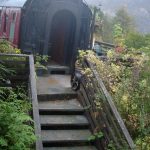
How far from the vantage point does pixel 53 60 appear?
54.7ft

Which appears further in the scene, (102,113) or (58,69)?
(58,69)

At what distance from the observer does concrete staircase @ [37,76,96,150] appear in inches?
364

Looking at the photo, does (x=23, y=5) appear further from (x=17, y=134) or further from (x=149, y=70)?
(x=17, y=134)

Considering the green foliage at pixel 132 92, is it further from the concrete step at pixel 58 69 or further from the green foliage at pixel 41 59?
the concrete step at pixel 58 69

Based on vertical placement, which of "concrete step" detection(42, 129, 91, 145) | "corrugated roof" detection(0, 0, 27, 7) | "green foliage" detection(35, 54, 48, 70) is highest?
"corrugated roof" detection(0, 0, 27, 7)

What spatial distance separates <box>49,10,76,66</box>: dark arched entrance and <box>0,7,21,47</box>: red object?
156cm

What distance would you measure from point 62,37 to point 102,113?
24.6 feet

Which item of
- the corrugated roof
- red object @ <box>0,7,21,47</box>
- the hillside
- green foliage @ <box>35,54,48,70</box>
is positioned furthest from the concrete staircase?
the hillside

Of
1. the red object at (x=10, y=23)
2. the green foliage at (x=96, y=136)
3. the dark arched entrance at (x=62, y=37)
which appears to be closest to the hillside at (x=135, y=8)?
the red object at (x=10, y=23)

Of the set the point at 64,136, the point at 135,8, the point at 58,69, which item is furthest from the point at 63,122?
the point at 135,8

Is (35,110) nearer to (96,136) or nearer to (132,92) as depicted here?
(96,136)

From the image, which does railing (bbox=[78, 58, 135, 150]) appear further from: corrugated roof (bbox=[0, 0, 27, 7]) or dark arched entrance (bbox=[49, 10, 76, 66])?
corrugated roof (bbox=[0, 0, 27, 7])

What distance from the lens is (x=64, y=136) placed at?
9430 millimetres

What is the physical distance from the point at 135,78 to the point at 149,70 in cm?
120
